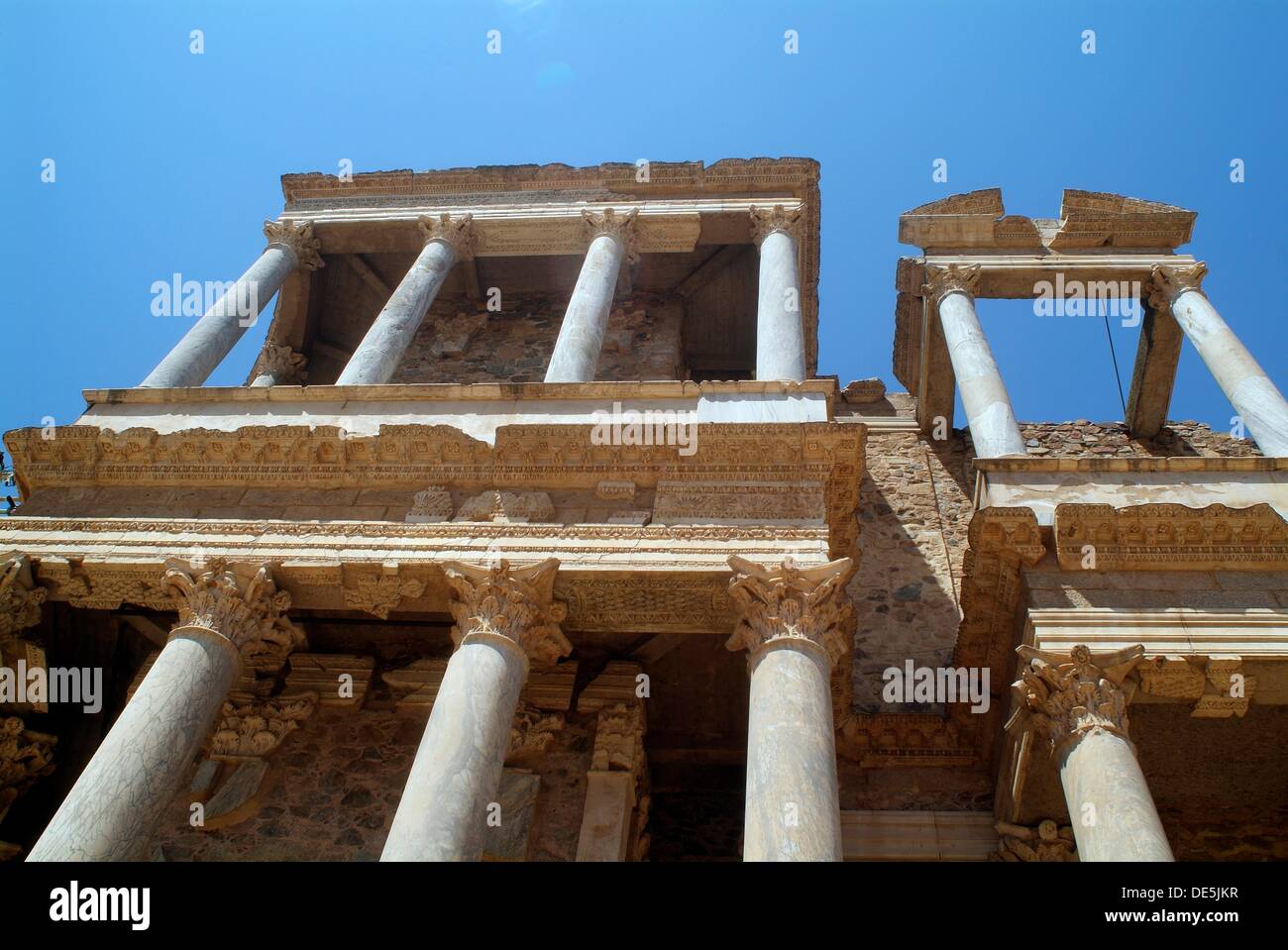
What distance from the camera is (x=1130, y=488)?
984cm

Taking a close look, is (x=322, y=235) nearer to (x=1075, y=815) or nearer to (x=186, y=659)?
(x=186, y=659)

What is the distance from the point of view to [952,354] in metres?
13.0

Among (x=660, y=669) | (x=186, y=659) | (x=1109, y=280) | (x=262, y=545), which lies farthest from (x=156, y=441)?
(x=1109, y=280)

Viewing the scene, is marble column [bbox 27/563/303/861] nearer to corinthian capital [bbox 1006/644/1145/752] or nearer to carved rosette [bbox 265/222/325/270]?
corinthian capital [bbox 1006/644/1145/752]

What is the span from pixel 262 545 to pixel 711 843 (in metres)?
5.30

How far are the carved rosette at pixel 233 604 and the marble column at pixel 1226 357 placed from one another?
9705mm

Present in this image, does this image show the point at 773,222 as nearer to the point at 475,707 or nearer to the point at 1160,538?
the point at 1160,538

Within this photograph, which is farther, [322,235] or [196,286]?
[322,235]

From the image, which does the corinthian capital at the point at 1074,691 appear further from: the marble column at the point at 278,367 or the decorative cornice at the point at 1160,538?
the marble column at the point at 278,367

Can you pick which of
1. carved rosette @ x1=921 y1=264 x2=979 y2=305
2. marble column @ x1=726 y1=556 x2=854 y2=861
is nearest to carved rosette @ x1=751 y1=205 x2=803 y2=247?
carved rosette @ x1=921 y1=264 x2=979 y2=305

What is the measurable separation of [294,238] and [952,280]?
30.6 feet

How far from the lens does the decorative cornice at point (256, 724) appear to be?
33.8 ft

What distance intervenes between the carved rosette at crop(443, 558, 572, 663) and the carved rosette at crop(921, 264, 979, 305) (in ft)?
25.3

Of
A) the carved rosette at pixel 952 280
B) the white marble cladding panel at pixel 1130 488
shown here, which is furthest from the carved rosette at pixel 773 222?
the white marble cladding panel at pixel 1130 488
